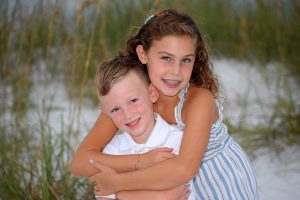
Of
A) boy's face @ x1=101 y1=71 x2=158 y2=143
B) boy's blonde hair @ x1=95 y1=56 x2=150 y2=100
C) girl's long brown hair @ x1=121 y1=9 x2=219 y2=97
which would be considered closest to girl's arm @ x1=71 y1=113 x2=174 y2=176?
boy's face @ x1=101 y1=71 x2=158 y2=143

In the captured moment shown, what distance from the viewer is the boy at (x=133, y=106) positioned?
2.10 m

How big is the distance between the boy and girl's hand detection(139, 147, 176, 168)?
0.09ft

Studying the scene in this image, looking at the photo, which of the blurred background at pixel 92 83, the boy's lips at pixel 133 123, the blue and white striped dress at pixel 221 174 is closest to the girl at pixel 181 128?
the blue and white striped dress at pixel 221 174

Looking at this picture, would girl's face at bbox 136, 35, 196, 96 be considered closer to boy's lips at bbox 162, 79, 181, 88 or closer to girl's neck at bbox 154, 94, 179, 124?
boy's lips at bbox 162, 79, 181, 88

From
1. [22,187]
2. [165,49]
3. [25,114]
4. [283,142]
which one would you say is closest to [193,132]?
[165,49]

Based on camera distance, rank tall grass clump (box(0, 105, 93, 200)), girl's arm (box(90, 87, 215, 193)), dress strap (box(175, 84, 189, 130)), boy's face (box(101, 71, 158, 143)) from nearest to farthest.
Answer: girl's arm (box(90, 87, 215, 193)) < boy's face (box(101, 71, 158, 143)) < dress strap (box(175, 84, 189, 130)) < tall grass clump (box(0, 105, 93, 200))

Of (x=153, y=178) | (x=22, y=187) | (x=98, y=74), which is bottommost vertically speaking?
(x=22, y=187)

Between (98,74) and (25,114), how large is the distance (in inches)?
63.9

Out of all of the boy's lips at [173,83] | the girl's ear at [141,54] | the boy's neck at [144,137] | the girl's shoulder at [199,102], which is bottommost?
the boy's neck at [144,137]

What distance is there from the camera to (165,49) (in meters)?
2.14

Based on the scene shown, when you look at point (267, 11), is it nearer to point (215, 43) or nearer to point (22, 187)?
point (215, 43)

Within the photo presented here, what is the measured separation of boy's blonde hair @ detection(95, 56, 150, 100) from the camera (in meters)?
2.10

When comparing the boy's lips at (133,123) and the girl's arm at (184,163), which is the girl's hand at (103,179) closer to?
the girl's arm at (184,163)

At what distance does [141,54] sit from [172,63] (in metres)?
0.19
